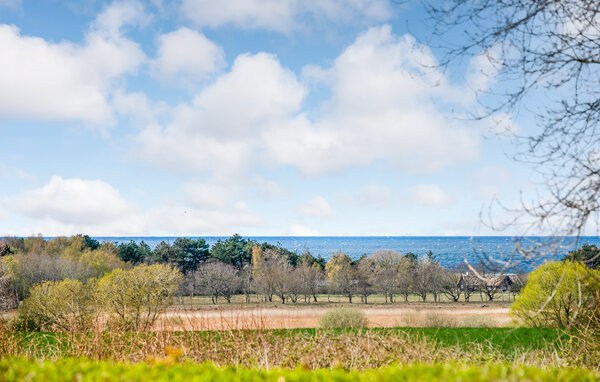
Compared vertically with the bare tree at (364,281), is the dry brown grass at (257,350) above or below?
above

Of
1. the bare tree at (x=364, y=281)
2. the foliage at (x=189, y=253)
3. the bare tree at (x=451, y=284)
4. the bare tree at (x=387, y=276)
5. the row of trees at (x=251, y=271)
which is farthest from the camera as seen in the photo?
the foliage at (x=189, y=253)

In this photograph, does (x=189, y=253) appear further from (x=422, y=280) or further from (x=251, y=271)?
(x=422, y=280)

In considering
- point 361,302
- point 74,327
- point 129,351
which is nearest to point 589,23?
point 129,351

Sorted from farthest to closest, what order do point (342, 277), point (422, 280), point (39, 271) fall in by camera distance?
point (342, 277) → point (422, 280) → point (39, 271)

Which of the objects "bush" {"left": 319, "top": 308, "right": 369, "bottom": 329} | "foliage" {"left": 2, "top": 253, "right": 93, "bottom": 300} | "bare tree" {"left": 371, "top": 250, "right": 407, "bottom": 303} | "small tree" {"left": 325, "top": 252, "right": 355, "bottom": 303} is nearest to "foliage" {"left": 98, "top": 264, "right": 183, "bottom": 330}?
"bush" {"left": 319, "top": 308, "right": 369, "bottom": 329}

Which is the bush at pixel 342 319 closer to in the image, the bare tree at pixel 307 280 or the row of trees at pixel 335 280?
the row of trees at pixel 335 280

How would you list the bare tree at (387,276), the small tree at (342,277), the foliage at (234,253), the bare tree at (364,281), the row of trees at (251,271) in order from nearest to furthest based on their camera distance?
1. the row of trees at (251,271)
2. the bare tree at (387,276)
3. the bare tree at (364,281)
4. the small tree at (342,277)
5. the foliage at (234,253)

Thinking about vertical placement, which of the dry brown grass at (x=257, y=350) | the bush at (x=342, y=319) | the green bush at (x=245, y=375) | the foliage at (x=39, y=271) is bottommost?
the bush at (x=342, y=319)

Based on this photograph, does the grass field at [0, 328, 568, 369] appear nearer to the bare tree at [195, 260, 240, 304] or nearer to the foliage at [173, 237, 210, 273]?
the bare tree at [195, 260, 240, 304]

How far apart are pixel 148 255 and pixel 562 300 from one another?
1711 inches

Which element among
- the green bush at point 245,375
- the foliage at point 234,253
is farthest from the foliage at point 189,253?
the green bush at point 245,375

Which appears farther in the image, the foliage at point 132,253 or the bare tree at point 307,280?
the foliage at point 132,253

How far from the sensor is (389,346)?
769cm

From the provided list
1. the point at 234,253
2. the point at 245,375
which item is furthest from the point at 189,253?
the point at 245,375
